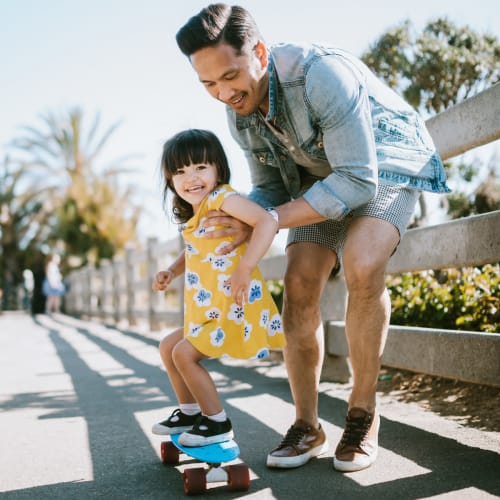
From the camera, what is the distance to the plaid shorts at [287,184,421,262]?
2.42 meters

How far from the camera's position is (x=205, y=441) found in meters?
2.20

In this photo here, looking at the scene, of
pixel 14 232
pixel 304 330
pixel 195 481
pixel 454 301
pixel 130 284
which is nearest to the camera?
pixel 195 481

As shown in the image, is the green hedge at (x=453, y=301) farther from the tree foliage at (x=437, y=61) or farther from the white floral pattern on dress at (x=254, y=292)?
the tree foliage at (x=437, y=61)

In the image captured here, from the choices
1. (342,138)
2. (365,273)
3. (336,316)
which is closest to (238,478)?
(365,273)

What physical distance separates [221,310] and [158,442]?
0.93m

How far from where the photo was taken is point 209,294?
2373mm

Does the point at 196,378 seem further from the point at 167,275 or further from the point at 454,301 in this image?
the point at 454,301

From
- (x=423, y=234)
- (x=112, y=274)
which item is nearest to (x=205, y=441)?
(x=423, y=234)

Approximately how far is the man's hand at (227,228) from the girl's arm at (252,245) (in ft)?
0.21

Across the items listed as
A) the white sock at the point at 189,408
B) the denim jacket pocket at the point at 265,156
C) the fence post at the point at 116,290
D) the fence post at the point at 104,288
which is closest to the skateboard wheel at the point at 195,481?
the white sock at the point at 189,408

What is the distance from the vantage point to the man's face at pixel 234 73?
227 cm

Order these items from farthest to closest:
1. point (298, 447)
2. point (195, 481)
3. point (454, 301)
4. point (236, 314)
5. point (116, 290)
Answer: point (116, 290) < point (454, 301) < point (298, 447) < point (236, 314) < point (195, 481)

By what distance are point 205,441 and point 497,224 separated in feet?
4.82

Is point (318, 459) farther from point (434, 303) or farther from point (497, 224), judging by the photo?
point (434, 303)
